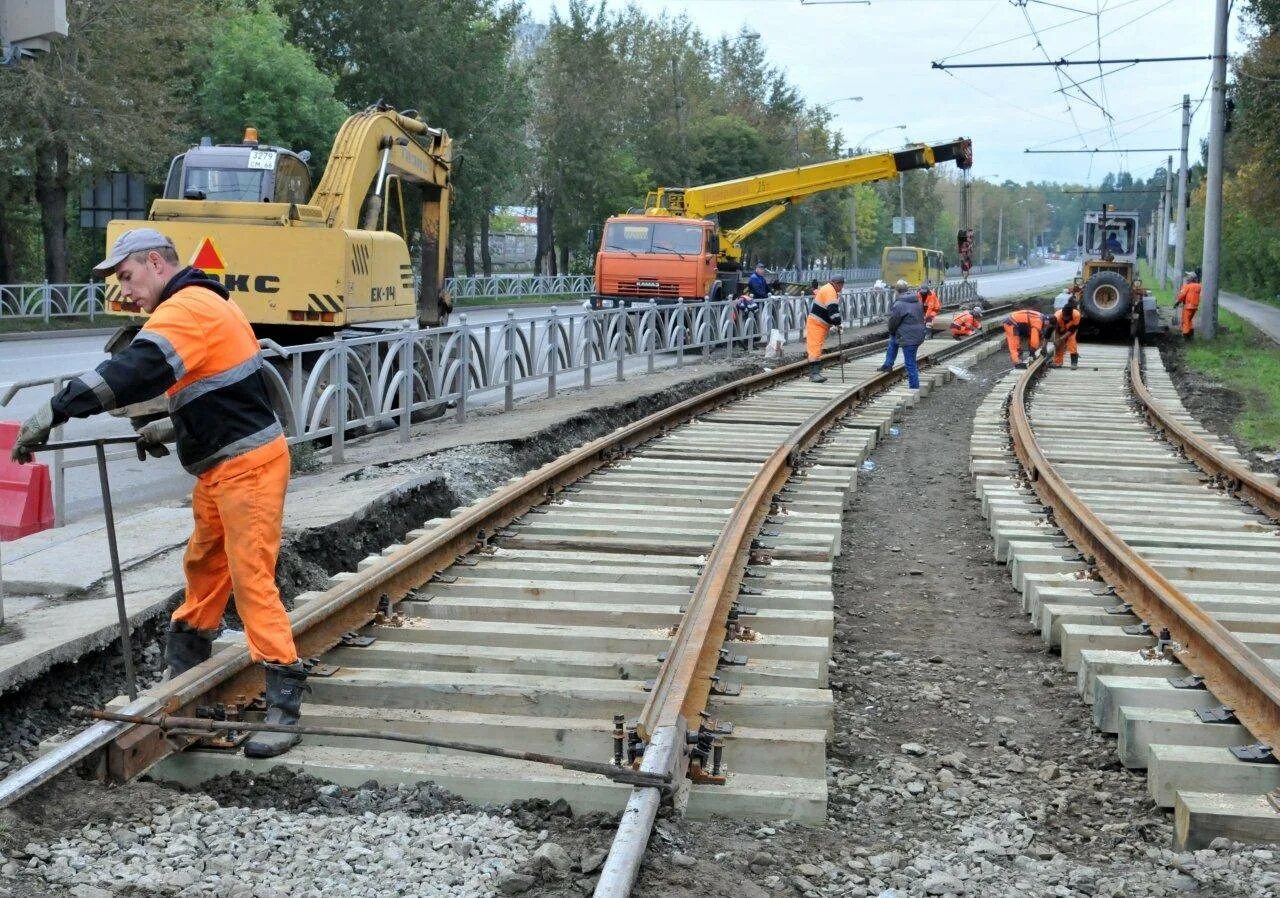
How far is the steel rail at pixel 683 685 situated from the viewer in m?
3.94

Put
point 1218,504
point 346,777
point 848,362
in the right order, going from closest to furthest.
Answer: point 346,777, point 1218,504, point 848,362

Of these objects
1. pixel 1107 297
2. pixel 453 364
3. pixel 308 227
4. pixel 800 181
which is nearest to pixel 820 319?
pixel 453 364

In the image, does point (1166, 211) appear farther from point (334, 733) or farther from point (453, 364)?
point (334, 733)

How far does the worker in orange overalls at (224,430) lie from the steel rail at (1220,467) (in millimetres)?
7256

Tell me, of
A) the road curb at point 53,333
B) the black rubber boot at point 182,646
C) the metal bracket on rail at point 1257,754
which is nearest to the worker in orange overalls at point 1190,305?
the road curb at point 53,333

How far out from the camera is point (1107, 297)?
32562mm

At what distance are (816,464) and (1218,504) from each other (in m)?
3.07

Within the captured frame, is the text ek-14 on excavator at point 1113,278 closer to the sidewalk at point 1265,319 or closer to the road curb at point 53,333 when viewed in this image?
the sidewalk at point 1265,319

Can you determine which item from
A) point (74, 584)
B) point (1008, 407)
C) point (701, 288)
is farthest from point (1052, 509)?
point (701, 288)

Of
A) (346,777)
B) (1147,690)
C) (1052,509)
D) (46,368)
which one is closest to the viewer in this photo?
(346,777)

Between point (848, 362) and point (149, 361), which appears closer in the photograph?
point (149, 361)

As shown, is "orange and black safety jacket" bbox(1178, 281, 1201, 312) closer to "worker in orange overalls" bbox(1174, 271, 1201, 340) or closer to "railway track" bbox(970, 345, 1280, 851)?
"worker in orange overalls" bbox(1174, 271, 1201, 340)

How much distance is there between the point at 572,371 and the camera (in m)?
19.1

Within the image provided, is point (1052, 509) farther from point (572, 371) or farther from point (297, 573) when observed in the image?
point (572, 371)
